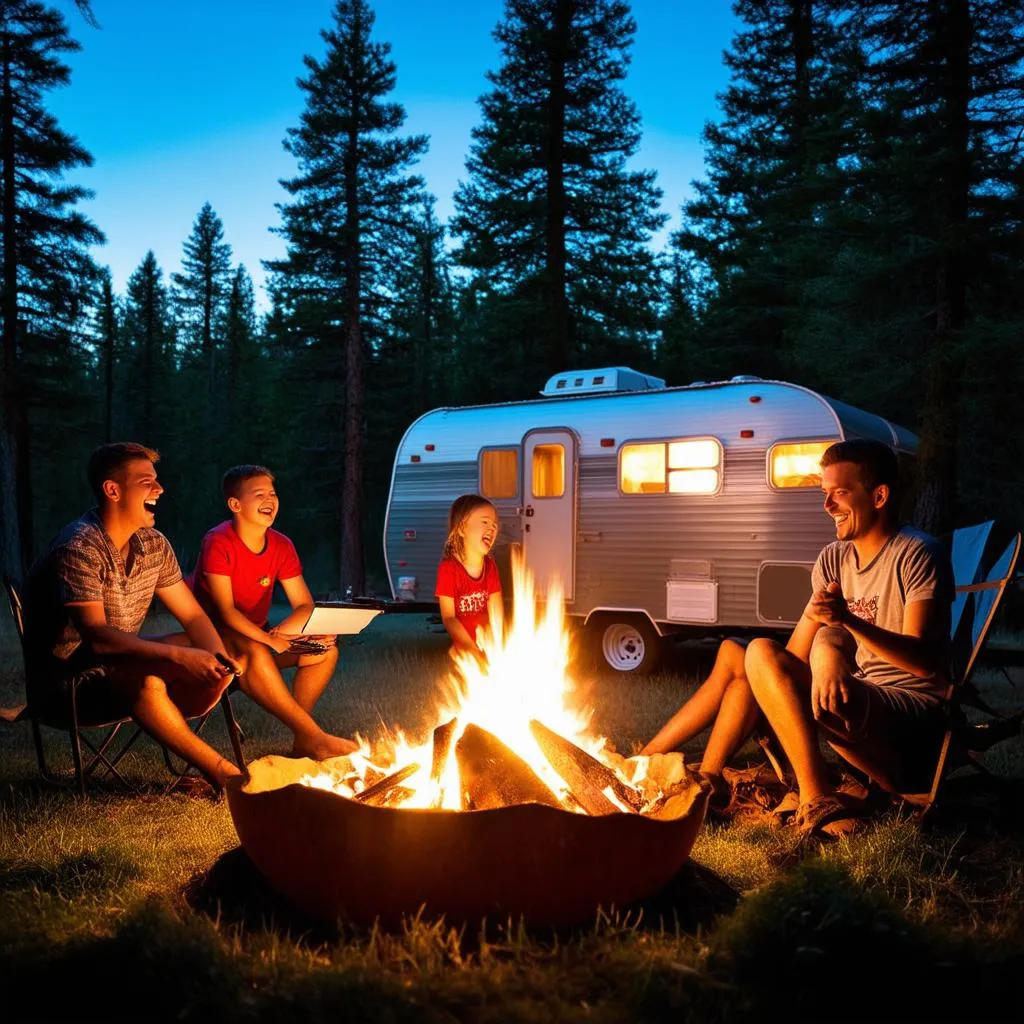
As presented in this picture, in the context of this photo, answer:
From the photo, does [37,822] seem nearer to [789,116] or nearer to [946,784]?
[946,784]

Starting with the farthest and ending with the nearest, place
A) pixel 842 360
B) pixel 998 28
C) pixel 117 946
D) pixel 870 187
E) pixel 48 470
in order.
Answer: pixel 48 470, pixel 842 360, pixel 870 187, pixel 998 28, pixel 117 946

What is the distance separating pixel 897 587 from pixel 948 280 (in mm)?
9360

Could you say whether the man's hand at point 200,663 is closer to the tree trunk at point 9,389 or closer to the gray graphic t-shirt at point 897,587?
the gray graphic t-shirt at point 897,587

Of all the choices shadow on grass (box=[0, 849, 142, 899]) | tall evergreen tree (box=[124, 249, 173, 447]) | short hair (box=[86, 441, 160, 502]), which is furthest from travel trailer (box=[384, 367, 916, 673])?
tall evergreen tree (box=[124, 249, 173, 447])

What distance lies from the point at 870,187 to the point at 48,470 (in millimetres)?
38635

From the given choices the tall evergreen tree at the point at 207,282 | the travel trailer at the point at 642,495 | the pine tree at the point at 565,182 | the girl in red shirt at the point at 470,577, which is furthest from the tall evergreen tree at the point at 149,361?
the girl in red shirt at the point at 470,577

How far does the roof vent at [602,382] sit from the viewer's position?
955cm

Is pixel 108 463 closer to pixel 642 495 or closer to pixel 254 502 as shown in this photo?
pixel 254 502

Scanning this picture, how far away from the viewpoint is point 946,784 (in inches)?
152

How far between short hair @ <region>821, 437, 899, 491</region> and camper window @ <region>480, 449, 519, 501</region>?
6248 millimetres

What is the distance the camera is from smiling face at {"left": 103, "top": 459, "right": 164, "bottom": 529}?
3961mm

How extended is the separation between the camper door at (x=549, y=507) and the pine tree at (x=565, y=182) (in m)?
10.9

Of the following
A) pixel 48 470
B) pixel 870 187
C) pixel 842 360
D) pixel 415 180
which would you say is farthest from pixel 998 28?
pixel 48 470

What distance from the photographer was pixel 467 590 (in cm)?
526
